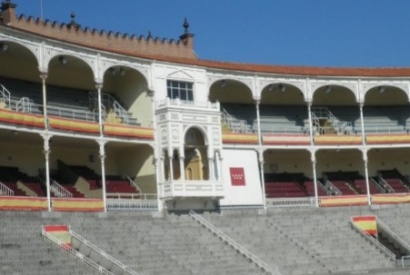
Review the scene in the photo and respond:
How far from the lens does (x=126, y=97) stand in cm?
4275

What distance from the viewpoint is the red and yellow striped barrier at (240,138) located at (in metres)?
44.0

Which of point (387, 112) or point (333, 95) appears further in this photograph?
point (387, 112)

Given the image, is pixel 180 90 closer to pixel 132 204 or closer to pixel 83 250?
pixel 132 204

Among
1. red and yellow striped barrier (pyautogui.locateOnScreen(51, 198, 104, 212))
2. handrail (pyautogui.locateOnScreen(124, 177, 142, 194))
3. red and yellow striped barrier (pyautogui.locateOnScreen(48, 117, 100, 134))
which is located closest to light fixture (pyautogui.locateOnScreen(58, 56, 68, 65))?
red and yellow striped barrier (pyautogui.locateOnScreen(48, 117, 100, 134))

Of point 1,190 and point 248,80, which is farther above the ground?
point 248,80

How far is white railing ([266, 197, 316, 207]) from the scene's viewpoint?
145ft

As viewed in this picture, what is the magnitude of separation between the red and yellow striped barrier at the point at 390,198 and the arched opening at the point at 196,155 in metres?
10.7

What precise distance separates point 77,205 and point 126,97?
369 inches

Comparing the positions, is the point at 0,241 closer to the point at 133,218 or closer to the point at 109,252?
the point at 109,252

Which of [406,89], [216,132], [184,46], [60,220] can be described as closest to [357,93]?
[406,89]

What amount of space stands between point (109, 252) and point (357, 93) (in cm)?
2193

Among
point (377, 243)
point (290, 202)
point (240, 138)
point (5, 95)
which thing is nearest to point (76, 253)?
point (5, 95)

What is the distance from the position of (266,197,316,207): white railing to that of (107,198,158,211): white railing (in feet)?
24.6

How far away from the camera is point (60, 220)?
3256 centimetres
